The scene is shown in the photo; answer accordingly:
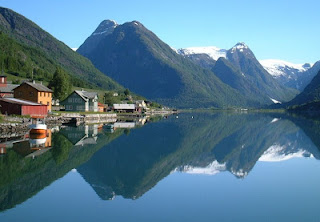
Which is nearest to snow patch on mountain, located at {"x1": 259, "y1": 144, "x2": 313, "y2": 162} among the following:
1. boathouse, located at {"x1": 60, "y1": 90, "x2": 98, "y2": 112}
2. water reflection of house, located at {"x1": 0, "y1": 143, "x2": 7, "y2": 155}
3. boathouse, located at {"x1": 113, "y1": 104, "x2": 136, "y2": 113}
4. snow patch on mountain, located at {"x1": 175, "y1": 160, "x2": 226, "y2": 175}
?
snow patch on mountain, located at {"x1": 175, "y1": 160, "x2": 226, "y2": 175}

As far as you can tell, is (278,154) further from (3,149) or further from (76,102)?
(76,102)

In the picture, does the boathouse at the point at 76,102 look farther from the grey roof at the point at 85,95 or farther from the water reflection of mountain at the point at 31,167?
the water reflection of mountain at the point at 31,167

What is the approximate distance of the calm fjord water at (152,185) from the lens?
841 inches

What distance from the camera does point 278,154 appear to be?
48.4 m

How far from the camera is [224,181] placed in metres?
30.6

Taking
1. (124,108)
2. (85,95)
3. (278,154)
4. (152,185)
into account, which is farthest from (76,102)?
(152,185)

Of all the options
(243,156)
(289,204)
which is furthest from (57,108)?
(289,204)

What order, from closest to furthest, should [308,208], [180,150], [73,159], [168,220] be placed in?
[168,220], [308,208], [73,159], [180,150]

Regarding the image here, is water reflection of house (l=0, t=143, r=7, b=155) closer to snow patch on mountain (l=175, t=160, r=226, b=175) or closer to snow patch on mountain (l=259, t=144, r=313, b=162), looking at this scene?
snow patch on mountain (l=175, t=160, r=226, b=175)

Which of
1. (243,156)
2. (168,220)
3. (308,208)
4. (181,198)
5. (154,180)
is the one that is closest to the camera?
(168,220)

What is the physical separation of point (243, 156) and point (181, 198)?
76.9ft

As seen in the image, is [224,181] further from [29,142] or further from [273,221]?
[29,142]

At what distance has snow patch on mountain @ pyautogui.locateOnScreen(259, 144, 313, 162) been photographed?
44.2m

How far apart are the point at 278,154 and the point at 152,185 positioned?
79.8 feet
